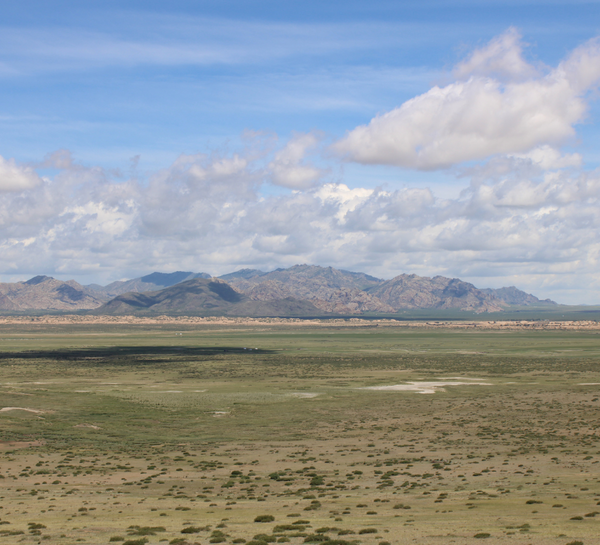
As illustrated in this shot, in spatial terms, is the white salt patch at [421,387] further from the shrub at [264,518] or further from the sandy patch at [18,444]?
the shrub at [264,518]

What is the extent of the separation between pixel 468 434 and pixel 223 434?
93.5ft

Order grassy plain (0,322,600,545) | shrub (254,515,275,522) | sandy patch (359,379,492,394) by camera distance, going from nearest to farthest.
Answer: grassy plain (0,322,600,545), shrub (254,515,275,522), sandy patch (359,379,492,394)

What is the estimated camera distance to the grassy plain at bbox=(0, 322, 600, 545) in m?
30.9

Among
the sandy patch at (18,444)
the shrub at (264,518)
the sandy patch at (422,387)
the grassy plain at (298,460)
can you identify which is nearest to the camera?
the grassy plain at (298,460)

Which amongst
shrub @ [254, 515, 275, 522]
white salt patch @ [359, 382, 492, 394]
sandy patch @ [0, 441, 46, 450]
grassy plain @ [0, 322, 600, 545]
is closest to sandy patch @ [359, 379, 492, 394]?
white salt patch @ [359, 382, 492, 394]

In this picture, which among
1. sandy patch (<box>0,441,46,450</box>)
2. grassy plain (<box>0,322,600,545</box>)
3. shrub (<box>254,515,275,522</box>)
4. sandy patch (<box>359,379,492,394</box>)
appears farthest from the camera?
sandy patch (<box>359,379,492,394</box>)

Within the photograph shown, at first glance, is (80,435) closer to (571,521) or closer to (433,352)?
(571,521)

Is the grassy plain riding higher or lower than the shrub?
lower

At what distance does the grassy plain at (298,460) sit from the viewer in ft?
101

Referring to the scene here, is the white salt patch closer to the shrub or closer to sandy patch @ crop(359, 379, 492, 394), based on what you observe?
sandy patch @ crop(359, 379, 492, 394)

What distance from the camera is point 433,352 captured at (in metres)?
197

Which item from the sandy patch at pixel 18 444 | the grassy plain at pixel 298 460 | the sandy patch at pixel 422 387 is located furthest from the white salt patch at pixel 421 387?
the sandy patch at pixel 18 444

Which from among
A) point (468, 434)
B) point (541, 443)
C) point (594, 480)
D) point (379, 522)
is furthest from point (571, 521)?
point (468, 434)

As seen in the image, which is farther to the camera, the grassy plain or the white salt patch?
the white salt patch
